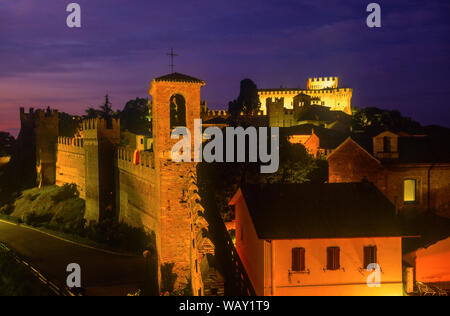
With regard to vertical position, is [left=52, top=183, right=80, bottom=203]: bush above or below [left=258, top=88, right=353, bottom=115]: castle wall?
below

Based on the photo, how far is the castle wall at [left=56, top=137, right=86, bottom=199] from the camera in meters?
40.5

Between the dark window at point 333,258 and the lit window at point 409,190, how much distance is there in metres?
9.02

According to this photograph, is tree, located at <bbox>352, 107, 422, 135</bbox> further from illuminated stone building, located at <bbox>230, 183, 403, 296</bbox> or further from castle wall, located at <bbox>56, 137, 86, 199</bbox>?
illuminated stone building, located at <bbox>230, 183, 403, 296</bbox>

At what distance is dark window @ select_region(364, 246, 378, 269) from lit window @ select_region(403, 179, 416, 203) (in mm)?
7923

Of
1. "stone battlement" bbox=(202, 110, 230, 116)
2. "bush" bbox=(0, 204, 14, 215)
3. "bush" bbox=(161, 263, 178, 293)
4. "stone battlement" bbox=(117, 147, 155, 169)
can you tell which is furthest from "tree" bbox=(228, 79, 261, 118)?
"bush" bbox=(161, 263, 178, 293)

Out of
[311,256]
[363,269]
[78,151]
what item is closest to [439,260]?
[363,269]

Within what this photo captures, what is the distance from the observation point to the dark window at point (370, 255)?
56.7 feet

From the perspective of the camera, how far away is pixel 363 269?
17.2 m

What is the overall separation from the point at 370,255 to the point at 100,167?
929 inches

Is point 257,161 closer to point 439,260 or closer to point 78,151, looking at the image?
point 439,260

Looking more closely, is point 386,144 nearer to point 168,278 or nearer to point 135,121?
point 168,278

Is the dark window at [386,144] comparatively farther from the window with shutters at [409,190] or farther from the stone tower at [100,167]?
the stone tower at [100,167]

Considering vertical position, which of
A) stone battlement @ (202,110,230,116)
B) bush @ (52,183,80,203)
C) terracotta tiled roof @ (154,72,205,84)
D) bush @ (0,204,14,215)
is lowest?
bush @ (0,204,14,215)
